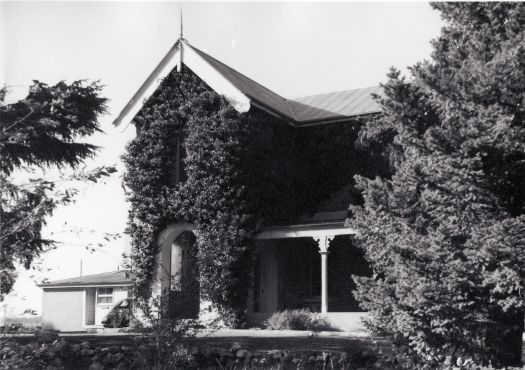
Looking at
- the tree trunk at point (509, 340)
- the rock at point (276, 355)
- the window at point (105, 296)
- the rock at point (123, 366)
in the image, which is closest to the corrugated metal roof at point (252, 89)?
the rock at point (276, 355)

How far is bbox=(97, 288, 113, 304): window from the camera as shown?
108 ft

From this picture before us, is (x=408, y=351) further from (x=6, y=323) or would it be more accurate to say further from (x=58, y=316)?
(x=58, y=316)

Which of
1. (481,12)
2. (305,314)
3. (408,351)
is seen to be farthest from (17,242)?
(305,314)

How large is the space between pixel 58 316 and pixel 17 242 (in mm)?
30429

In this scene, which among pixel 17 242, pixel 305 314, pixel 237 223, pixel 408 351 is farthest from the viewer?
pixel 237 223

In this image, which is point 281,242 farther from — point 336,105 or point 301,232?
point 336,105

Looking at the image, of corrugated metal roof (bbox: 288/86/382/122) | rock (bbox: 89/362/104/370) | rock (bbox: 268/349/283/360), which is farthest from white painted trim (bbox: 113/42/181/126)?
rock (bbox: 268/349/283/360)

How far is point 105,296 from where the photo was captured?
32969mm

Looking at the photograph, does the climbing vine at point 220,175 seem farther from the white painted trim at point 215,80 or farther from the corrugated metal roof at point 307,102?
the corrugated metal roof at point 307,102

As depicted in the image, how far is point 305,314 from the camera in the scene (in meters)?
19.1

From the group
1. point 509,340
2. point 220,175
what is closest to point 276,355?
point 509,340

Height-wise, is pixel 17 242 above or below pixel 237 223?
below

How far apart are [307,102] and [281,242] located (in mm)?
6156

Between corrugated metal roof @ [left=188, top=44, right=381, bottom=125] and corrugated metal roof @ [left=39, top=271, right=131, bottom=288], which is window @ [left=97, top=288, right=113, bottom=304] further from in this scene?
corrugated metal roof @ [left=188, top=44, right=381, bottom=125]
